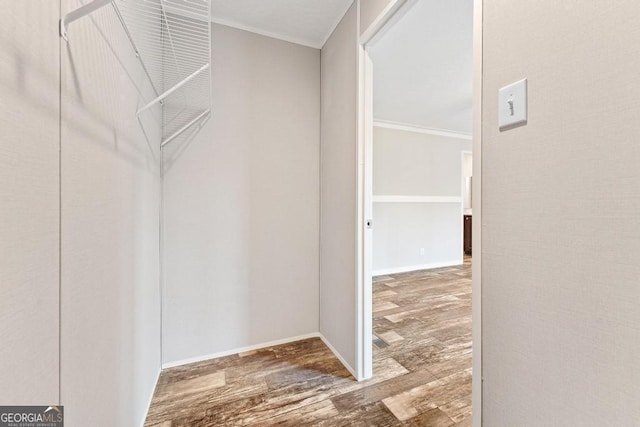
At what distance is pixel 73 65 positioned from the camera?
0.66 metres

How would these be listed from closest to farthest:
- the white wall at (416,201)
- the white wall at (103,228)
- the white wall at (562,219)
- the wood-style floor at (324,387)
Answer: the white wall at (562,219) < the white wall at (103,228) < the wood-style floor at (324,387) < the white wall at (416,201)

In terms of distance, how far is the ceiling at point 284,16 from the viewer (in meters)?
1.74


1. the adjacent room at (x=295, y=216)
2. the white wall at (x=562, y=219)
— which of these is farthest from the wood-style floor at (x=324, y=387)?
the white wall at (x=562, y=219)

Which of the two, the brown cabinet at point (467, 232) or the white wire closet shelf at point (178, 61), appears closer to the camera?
the white wire closet shelf at point (178, 61)

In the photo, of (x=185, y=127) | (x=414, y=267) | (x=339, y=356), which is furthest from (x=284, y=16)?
(x=414, y=267)

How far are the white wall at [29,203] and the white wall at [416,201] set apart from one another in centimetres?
391

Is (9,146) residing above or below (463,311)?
above

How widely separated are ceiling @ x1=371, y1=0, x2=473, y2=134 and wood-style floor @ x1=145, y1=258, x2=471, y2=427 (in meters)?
2.14

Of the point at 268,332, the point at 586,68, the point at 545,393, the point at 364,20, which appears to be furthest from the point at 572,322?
the point at 268,332

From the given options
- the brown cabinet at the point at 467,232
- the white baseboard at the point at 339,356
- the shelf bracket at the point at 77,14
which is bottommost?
the white baseboard at the point at 339,356

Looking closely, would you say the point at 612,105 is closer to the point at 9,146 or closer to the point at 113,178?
the point at 9,146

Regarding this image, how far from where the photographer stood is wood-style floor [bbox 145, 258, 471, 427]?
1374 mm

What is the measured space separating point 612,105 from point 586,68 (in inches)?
4.5

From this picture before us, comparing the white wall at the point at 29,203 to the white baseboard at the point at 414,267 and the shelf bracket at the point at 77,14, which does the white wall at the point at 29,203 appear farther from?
the white baseboard at the point at 414,267
